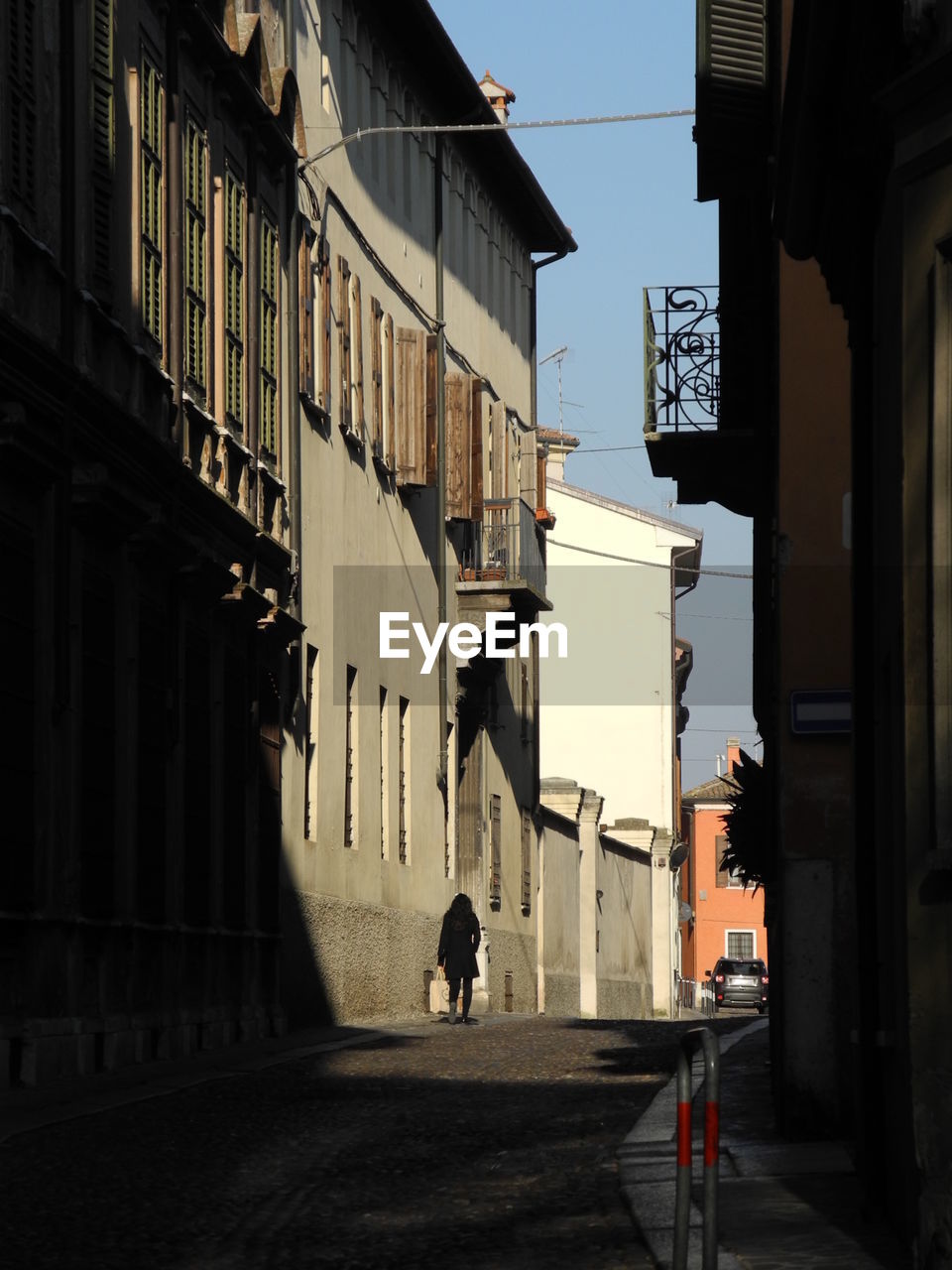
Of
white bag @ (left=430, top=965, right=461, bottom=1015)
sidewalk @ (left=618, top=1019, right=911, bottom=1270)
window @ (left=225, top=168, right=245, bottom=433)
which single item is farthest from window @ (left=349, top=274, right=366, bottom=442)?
sidewalk @ (left=618, top=1019, right=911, bottom=1270)

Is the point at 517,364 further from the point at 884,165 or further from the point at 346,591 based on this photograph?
the point at 884,165

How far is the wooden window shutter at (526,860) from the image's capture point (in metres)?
41.2

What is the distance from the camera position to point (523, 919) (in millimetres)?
41344

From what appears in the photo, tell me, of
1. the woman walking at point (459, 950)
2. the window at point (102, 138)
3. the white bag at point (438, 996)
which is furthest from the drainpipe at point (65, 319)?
the white bag at point (438, 996)

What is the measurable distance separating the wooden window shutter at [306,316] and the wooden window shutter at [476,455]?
715 cm

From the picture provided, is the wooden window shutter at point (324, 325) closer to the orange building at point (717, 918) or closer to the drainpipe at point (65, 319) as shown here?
the drainpipe at point (65, 319)

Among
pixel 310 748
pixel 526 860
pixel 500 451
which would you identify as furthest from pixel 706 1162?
pixel 526 860

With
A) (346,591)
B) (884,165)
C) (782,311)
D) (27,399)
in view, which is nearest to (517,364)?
(346,591)

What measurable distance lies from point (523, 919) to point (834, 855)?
28.7m

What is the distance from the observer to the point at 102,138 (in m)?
19.1

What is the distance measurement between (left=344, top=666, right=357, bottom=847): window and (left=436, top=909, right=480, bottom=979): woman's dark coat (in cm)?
161

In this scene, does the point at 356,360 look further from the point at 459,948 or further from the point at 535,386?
the point at 535,386

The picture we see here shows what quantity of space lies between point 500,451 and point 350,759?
1136cm

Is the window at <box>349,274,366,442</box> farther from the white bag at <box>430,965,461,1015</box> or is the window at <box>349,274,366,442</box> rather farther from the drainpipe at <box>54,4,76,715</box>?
the drainpipe at <box>54,4,76,715</box>
